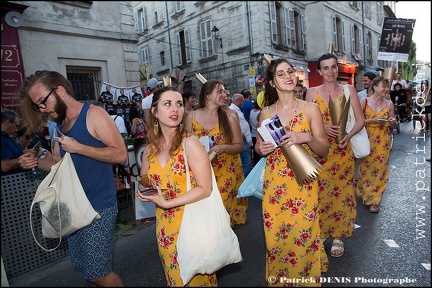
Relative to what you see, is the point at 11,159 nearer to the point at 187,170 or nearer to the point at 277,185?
the point at 187,170

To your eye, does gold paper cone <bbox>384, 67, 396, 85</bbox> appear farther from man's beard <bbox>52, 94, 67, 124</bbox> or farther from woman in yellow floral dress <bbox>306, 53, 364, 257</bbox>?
man's beard <bbox>52, 94, 67, 124</bbox>

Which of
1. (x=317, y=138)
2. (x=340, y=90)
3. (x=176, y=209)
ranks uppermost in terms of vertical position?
(x=340, y=90)

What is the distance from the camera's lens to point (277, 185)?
231 cm

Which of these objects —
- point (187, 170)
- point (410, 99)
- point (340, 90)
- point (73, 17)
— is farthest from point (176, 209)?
point (410, 99)

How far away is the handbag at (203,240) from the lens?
5.64ft

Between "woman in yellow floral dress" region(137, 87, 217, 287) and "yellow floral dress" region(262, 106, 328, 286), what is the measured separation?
0.55 meters

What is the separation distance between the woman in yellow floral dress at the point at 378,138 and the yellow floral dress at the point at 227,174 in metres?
2.04

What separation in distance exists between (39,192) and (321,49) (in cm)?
2181

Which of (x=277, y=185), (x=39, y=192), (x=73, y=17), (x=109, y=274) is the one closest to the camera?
(x=39, y=192)

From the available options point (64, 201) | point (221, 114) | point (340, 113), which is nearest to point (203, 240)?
point (64, 201)

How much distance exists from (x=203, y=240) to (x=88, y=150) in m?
0.95

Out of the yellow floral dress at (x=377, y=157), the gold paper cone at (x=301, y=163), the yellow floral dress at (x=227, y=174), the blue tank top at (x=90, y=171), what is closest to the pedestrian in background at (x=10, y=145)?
the blue tank top at (x=90, y=171)

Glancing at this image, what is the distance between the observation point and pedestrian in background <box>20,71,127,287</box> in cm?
209

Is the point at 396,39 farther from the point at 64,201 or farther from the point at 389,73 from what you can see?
the point at 64,201
